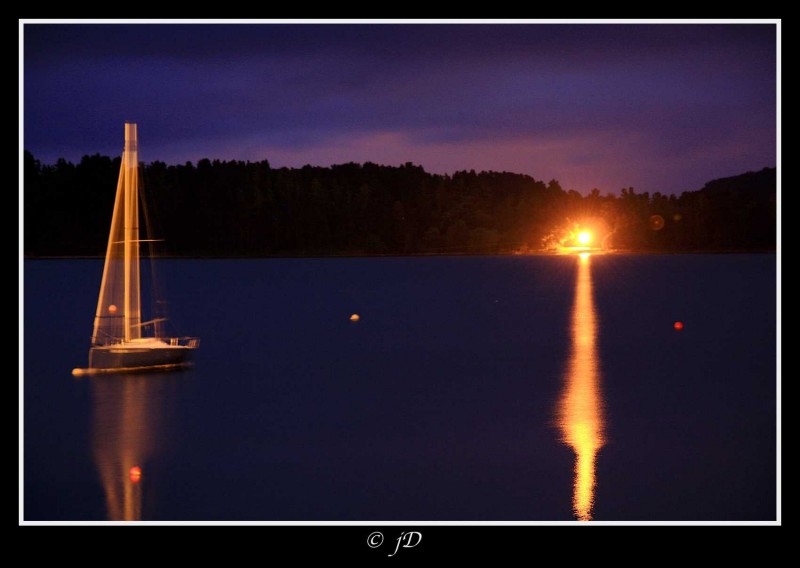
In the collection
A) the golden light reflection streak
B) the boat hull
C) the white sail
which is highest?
the white sail

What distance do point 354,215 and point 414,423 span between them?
336ft

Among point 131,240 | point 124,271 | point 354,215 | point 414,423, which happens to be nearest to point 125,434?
point 124,271

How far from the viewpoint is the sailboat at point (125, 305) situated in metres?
23.7

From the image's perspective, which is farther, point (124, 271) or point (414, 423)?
point (124, 271)

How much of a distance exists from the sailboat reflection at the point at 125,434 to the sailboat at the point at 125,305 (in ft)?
1.22

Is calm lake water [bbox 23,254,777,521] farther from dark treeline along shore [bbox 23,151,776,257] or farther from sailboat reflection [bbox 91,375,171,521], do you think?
dark treeline along shore [bbox 23,151,776,257]

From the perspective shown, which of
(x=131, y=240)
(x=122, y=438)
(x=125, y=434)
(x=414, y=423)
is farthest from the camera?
(x=131, y=240)

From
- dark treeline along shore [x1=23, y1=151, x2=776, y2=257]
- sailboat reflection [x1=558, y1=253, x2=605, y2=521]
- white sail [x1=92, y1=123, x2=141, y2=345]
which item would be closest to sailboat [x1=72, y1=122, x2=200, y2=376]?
white sail [x1=92, y1=123, x2=141, y2=345]

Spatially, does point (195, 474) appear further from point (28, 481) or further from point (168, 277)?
point (168, 277)

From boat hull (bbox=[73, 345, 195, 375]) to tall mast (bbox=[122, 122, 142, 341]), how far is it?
37 centimetres

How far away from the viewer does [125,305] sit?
23.4 meters

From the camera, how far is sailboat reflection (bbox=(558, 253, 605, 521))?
17.1 meters

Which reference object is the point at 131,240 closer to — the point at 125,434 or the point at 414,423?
the point at 125,434
